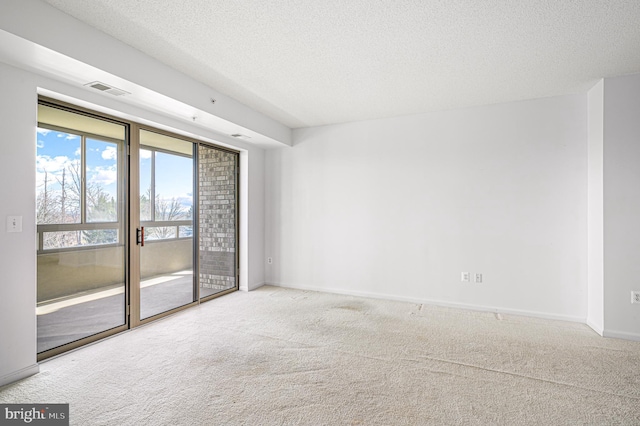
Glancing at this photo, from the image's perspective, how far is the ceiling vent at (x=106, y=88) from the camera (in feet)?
8.96

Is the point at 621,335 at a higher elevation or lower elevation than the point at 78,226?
lower

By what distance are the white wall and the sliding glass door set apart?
1535 millimetres

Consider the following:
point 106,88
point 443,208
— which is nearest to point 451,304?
point 443,208

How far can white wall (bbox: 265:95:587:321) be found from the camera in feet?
12.6

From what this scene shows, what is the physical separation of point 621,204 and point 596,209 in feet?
0.75

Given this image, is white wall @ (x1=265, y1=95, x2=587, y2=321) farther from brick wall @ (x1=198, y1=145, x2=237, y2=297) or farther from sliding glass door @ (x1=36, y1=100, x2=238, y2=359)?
sliding glass door @ (x1=36, y1=100, x2=238, y2=359)

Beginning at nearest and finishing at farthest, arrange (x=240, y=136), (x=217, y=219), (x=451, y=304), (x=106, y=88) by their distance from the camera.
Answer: (x=106, y=88)
(x=451, y=304)
(x=240, y=136)
(x=217, y=219)

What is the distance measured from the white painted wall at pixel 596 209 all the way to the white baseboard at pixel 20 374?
5.38m

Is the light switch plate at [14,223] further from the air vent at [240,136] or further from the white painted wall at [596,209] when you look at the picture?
the white painted wall at [596,209]

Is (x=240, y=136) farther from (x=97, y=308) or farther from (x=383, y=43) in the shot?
(x=97, y=308)

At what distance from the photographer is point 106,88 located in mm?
2834

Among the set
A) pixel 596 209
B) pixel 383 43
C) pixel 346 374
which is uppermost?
pixel 383 43

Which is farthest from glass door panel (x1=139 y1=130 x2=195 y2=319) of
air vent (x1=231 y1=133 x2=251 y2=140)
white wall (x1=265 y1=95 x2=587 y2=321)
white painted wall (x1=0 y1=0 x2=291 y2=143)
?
white wall (x1=265 y1=95 x2=587 y2=321)

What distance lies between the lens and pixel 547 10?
223 cm
